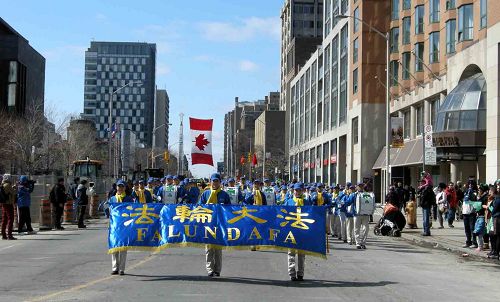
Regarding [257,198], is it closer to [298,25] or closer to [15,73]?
[15,73]

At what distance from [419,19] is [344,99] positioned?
58.8 feet

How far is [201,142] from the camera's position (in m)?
21.2

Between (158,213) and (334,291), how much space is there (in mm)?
3759

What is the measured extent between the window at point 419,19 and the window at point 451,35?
5181 mm

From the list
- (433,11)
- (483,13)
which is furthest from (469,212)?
(433,11)

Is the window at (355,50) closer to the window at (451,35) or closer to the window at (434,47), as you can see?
the window at (434,47)

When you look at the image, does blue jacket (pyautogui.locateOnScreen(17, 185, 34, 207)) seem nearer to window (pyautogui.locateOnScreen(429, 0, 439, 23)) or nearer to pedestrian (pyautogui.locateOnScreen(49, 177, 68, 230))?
pedestrian (pyautogui.locateOnScreen(49, 177, 68, 230))

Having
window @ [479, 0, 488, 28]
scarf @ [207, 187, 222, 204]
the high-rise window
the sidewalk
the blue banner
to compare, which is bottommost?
the sidewalk

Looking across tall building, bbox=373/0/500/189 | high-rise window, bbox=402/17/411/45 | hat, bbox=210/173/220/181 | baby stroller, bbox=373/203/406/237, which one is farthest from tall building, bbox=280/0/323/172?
hat, bbox=210/173/220/181

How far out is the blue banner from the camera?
11.8 metres

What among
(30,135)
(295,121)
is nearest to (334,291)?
(30,135)

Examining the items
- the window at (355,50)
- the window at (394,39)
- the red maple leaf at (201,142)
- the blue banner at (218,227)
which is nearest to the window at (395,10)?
the window at (394,39)

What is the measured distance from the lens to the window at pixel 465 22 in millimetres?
38344

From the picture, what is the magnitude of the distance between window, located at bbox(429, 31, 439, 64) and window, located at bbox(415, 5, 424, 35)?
2557 mm
